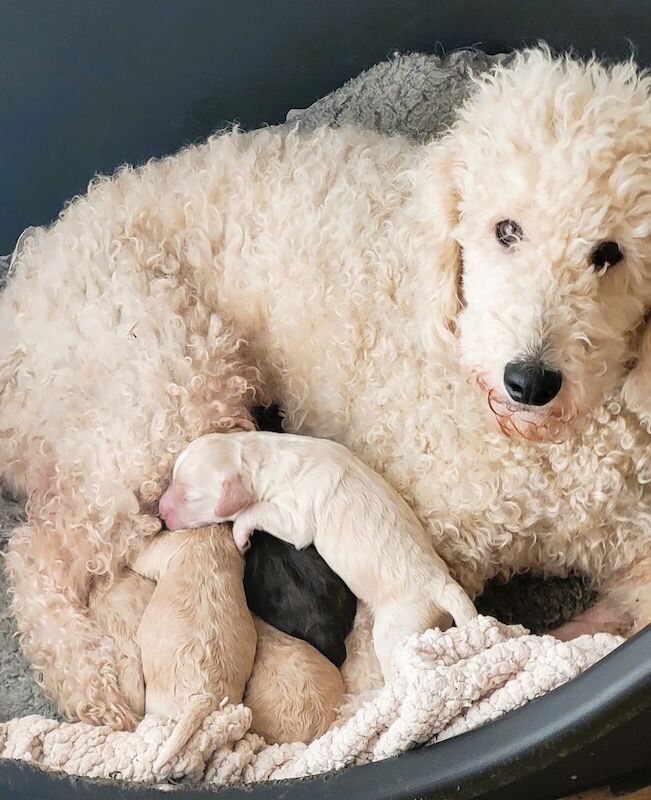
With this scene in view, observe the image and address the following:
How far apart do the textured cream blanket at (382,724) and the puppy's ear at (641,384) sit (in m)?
0.35

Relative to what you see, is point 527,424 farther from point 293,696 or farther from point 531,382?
point 293,696

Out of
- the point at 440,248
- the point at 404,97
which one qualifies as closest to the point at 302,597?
the point at 440,248

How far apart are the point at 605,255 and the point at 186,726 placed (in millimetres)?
919

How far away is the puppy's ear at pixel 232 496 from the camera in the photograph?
5.08 feet

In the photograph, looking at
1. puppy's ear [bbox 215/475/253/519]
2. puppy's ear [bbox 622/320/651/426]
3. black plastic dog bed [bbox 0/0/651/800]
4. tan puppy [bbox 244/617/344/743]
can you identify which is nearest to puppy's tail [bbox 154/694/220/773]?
tan puppy [bbox 244/617/344/743]

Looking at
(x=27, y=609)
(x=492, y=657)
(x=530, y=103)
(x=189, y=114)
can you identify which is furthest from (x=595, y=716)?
(x=189, y=114)

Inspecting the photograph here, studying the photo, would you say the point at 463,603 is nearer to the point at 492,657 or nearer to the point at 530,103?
the point at 492,657

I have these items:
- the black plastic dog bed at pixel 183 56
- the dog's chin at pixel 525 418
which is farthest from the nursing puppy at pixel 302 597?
the black plastic dog bed at pixel 183 56

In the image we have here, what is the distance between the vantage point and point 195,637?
1.42 metres

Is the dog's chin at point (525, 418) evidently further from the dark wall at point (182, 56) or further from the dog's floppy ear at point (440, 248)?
the dark wall at point (182, 56)

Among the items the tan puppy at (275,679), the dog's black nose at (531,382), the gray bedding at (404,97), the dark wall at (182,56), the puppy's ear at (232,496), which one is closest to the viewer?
the dog's black nose at (531,382)

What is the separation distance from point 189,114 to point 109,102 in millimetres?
193

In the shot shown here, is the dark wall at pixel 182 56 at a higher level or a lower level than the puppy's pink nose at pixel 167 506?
higher

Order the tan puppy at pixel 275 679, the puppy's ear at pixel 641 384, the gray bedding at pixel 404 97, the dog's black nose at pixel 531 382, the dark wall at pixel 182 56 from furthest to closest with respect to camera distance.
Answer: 1. the gray bedding at pixel 404 97
2. the dark wall at pixel 182 56
3. the tan puppy at pixel 275 679
4. the puppy's ear at pixel 641 384
5. the dog's black nose at pixel 531 382
